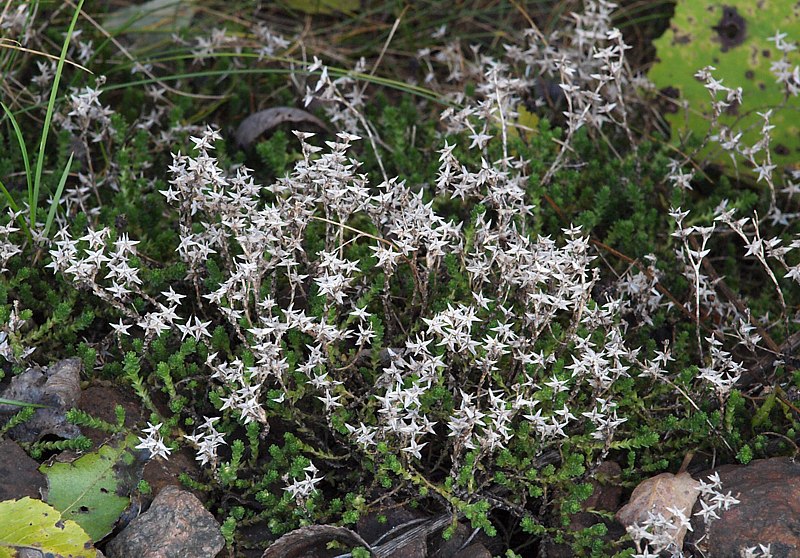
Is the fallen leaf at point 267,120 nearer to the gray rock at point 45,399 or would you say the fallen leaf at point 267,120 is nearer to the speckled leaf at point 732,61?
the gray rock at point 45,399

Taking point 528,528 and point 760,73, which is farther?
point 760,73

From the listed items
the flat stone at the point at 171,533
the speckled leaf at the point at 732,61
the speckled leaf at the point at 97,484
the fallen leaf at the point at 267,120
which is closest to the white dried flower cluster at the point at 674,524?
the flat stone at the point at 171,533

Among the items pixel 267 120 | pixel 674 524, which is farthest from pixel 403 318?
pixel 267 120

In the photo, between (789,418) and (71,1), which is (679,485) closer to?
(789,418)

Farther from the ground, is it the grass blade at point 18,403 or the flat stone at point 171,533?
the grass blade at point 18,403

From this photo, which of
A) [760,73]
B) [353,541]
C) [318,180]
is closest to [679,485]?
[353,541]

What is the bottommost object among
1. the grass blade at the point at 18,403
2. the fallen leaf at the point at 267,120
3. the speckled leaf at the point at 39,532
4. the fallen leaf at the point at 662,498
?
the speckled leaf at the point at 39,532
